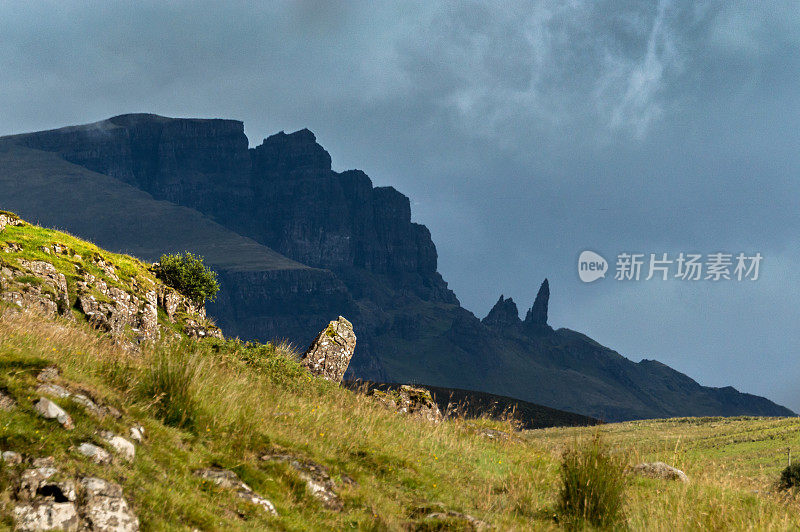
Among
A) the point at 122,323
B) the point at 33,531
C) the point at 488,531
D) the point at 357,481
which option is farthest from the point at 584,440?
the point at 122,323

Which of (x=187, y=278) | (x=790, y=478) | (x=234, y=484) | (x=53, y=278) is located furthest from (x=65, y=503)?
(x=187, y=278)

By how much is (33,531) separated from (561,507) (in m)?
7.52

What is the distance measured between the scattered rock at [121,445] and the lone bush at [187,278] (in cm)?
2940

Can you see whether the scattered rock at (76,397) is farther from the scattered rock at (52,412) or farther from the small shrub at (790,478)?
the small shrub at (790,478)

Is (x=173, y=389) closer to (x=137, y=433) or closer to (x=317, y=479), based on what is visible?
(x=137, y=433)

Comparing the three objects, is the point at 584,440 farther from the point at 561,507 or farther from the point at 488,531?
the point at 488,531

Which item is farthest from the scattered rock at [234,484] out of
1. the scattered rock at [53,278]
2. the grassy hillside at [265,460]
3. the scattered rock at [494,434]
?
the scattered rock at [53,278]

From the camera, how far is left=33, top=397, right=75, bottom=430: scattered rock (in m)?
6.43

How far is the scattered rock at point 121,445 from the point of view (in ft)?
21.6

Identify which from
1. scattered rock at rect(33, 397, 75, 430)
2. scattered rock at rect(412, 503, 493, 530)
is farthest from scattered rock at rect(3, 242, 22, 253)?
scattered rock at rect(412, 503, 493, 530)

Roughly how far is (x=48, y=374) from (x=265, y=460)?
3326 mm

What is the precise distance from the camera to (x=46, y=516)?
5180 millimetres

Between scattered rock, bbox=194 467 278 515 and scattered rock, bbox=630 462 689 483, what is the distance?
8.77 metres

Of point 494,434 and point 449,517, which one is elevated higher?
point 449,517
